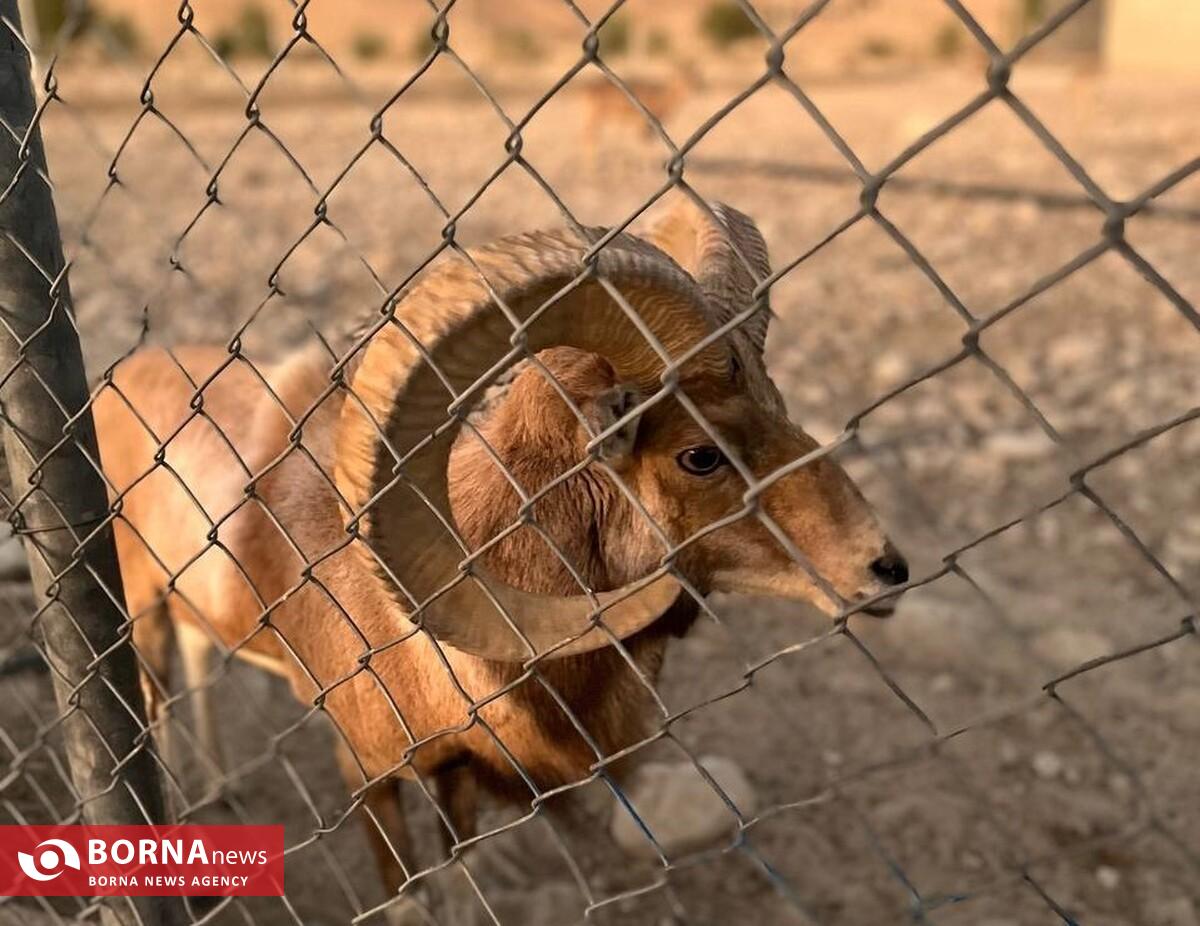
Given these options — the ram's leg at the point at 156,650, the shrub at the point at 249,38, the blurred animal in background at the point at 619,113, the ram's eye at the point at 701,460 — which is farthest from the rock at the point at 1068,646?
the shrub at the point at 249,38

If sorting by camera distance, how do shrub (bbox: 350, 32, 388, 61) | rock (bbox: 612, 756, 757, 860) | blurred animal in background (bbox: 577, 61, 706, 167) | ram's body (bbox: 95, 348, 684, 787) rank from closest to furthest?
ram's body (bbox: 95, 348, 684, 787), rock (bbox: 612, 756, 757, 860), blurred animal in background (bbox: 577, 61, 706, 167), shrub (bbox: 350, 32, 388, 61)

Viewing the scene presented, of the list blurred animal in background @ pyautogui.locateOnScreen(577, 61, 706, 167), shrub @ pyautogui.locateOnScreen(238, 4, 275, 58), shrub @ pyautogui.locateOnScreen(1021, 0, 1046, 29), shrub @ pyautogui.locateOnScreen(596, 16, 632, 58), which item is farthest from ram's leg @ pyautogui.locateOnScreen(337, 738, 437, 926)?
shrub @ pyautogui.locateOnScreen(596, 16, 632, 58)

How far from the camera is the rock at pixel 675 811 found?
144 inches

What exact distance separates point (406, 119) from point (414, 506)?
1761cm

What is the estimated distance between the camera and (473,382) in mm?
1820

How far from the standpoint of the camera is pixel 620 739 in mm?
2789

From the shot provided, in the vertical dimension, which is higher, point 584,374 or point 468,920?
point 584,374

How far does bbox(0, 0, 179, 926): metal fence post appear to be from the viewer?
6.75 feet

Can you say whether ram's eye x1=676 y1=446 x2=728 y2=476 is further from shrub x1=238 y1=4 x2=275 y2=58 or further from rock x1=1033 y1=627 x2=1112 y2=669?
shrub x1=238 y1=4 x2=275 y2=58

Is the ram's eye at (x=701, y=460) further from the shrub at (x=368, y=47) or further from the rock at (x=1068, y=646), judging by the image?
the shrub at (x=368, y=47)

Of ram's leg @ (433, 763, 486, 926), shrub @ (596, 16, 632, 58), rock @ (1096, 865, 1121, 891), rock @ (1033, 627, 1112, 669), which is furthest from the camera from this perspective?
shrub @ (596, 16, 632, 58)

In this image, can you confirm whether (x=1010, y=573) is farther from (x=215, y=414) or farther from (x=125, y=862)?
(x=125, y=862)

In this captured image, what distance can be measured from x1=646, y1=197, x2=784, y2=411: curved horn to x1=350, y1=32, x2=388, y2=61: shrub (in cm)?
3378

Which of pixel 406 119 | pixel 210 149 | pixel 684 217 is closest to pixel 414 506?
pixel 684 217
